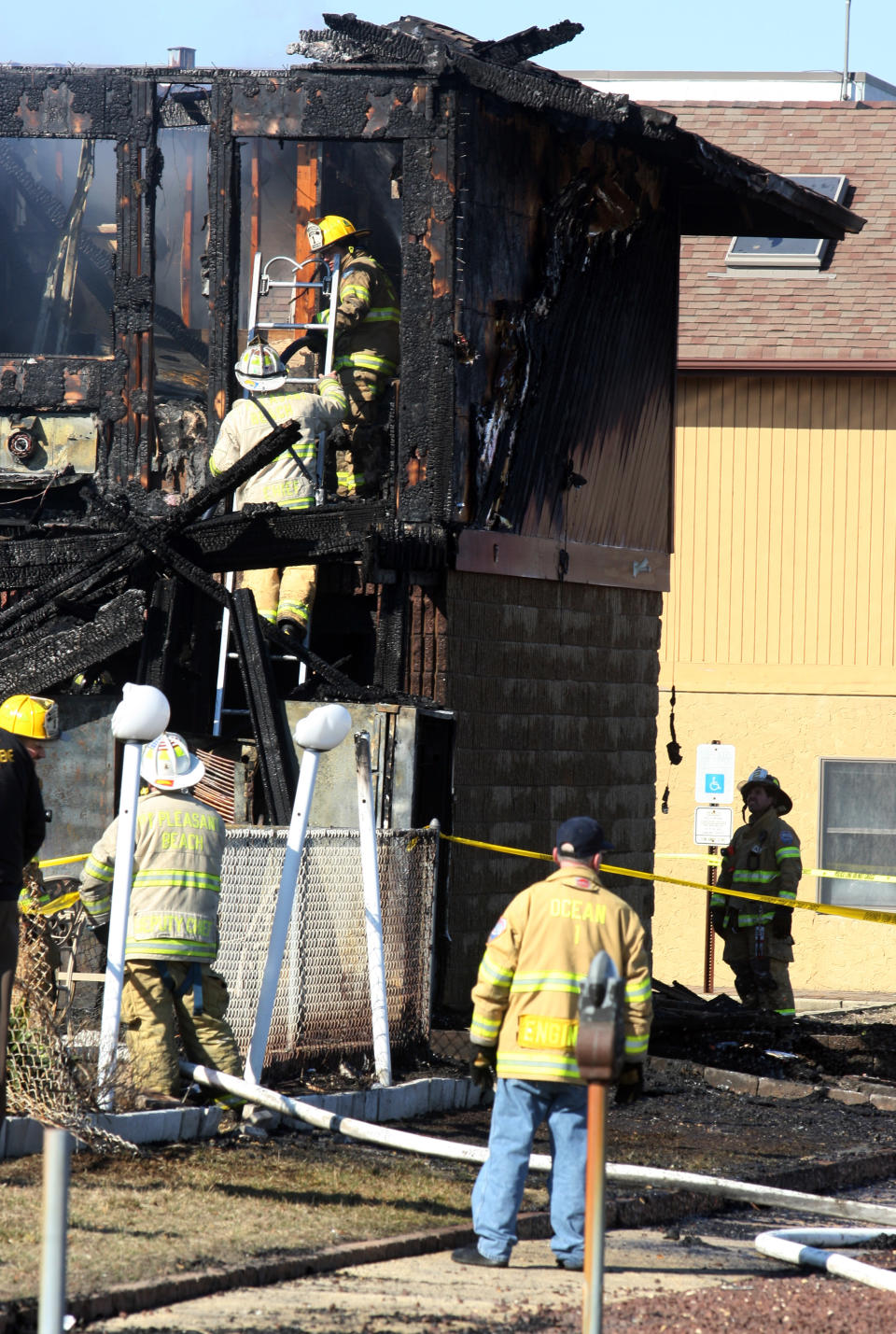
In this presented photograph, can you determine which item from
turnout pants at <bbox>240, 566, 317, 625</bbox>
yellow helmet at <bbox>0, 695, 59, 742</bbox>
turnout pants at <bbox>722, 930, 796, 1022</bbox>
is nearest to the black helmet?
turnout pants at <bbox>722, 930, 796, 1022</bbox>

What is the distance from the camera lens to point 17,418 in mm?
13172

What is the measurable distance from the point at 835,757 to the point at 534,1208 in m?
14.2

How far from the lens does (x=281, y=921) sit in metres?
8.91

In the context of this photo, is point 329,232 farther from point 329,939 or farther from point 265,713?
point 329,939

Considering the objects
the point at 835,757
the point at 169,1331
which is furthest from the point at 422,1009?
the point at 835,757

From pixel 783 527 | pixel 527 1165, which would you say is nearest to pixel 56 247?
pixel 527 1165

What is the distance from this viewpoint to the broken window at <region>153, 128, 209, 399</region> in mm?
12961

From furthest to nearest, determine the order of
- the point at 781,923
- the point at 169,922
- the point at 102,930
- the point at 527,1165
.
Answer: the point at 781,923, the point at 102,930, the point at 169,922, the point at 527,1165

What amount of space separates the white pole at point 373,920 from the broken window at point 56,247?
15.9 ft

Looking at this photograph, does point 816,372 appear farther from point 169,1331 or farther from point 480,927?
point 169,1331

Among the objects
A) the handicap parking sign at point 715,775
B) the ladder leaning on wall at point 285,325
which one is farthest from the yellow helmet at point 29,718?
the handicap parking sign at point 715,775

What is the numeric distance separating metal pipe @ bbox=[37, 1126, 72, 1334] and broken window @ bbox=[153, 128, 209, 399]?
9586mm

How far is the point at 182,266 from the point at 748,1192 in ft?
26.7

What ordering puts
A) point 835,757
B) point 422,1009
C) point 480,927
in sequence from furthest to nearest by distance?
point 835,757, point 480,927, point 422,1009
